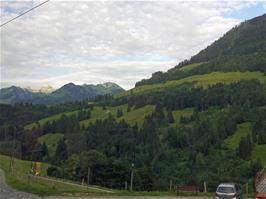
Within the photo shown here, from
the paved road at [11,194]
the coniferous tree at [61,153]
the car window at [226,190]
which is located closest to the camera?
the car window at [226,190]

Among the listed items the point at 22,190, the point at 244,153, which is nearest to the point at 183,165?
the point at 244,153

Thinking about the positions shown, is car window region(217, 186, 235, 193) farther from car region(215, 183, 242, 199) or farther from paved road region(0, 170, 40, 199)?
paved road region(0, 170, 40, 199)

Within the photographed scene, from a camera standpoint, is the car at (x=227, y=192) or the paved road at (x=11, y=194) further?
the paved road at (x=11, y=194)

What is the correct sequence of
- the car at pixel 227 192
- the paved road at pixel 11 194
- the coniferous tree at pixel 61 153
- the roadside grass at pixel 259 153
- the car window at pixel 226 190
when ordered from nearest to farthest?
the car at pixel 227 192 < the car window at pixel 226 190 < the paved road at pixel 11 194 < the roadside grass at pixel 259 153 < the coniferous tree at pixel 61 153

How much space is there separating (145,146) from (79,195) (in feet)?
480

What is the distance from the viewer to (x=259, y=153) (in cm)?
18338

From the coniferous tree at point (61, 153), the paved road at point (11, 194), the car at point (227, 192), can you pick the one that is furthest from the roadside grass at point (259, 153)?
the car at point (227, 192)

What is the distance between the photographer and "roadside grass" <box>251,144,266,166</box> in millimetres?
176550

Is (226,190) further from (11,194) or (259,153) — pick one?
(259,153)

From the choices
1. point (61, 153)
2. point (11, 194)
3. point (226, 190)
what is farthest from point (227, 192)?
point (61, 153)

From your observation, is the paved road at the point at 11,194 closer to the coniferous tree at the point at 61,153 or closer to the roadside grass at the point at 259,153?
the coniferous tree at the point at 61,153

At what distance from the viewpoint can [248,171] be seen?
522ft

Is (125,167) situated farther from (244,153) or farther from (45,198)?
(244,153)

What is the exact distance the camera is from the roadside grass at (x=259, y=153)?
176550mm
